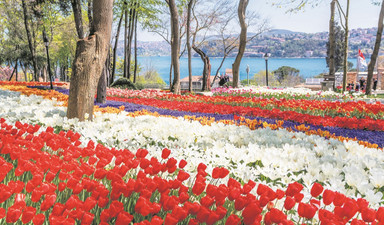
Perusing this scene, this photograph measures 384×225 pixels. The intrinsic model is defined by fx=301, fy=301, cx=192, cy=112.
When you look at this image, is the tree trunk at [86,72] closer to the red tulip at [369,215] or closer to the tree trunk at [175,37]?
the red tulip at [369,215]

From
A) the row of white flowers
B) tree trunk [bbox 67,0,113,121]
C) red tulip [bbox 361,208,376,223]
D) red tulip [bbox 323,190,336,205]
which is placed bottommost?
the row of white flowers

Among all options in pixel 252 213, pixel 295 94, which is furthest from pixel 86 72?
pixel 295 94

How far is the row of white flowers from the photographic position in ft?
8.67

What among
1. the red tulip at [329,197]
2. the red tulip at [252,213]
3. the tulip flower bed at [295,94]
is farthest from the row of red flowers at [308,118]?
the tulip flower bed at [295,94]

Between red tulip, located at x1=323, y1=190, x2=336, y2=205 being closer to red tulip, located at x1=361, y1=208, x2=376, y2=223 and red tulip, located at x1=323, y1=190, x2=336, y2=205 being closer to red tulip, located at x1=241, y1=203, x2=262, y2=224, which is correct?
red tulip, located at x1=361, y1=208, x2=376, y2=223

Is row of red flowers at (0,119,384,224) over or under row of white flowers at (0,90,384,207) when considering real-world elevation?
over

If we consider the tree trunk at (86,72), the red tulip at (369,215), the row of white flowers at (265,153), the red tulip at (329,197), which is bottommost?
the row of white flowers at (265,153)

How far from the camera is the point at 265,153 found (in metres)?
3.26

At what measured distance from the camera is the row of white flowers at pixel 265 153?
2643mm

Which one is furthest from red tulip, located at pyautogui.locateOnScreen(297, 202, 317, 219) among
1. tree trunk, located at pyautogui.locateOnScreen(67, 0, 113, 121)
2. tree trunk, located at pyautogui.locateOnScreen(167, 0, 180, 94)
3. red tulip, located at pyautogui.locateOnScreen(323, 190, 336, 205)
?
tree trunk, located at pyautogui.locateOnScreen(167, 0, 180, 94)

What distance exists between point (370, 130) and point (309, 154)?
4027 mm

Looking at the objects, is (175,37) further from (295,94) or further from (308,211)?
(308,211)

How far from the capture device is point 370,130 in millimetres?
6508

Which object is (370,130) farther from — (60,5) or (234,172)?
(60,5)
